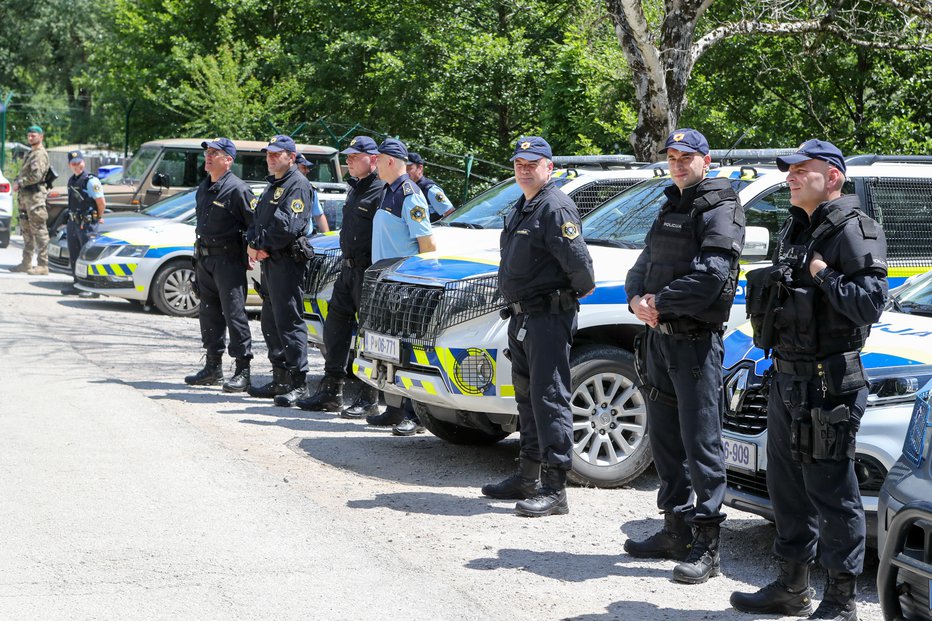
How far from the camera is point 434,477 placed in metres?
7.24

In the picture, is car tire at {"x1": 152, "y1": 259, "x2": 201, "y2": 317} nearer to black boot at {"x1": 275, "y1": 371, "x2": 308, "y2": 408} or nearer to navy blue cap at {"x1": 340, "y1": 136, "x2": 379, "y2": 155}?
black boot at {"x1": 275, "y1": 371, "x2": 308, "y2": 408}

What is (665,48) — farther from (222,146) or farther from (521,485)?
(521,485)

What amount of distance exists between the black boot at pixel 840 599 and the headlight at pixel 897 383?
0.86 metres

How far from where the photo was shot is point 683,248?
5.36 meters

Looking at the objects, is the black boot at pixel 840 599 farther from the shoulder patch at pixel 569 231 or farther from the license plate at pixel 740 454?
the shoulder patch at pixel 569 231

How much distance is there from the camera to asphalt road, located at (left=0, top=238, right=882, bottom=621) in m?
4.82

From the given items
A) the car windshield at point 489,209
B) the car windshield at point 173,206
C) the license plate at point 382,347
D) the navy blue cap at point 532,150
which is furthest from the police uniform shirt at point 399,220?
the car windshield at point 173,206

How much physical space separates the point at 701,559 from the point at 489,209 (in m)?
4.90

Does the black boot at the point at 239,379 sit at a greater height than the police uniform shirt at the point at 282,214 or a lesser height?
lesser

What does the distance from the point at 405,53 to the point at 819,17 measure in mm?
11448

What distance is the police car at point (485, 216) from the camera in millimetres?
8859

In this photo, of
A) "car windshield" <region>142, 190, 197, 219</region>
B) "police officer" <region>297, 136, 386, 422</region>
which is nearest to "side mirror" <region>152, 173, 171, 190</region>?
"car windshield" <region>142, 190, 197, 219</region>

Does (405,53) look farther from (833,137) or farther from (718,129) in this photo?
(833,137)

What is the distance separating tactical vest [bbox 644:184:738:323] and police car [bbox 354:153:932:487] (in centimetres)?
147
